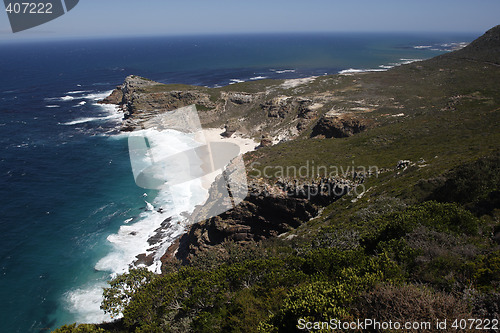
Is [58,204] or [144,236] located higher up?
[58,204]

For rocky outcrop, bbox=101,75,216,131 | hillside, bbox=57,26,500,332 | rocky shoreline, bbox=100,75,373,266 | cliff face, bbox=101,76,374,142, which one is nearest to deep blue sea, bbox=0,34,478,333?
rocky outcrop, bbox=101,75,216,131

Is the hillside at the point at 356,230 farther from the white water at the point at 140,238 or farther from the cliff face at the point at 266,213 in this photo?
the white water at the point at 140,238

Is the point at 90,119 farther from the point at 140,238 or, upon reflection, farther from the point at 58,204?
the point at 140,238

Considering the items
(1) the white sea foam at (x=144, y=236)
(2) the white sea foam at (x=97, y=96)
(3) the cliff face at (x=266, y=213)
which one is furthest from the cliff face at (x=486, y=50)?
(2) the white sea foam at (x=97, y=96)

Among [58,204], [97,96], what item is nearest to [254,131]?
[58,204]

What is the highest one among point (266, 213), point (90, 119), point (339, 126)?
point (339, 126)
